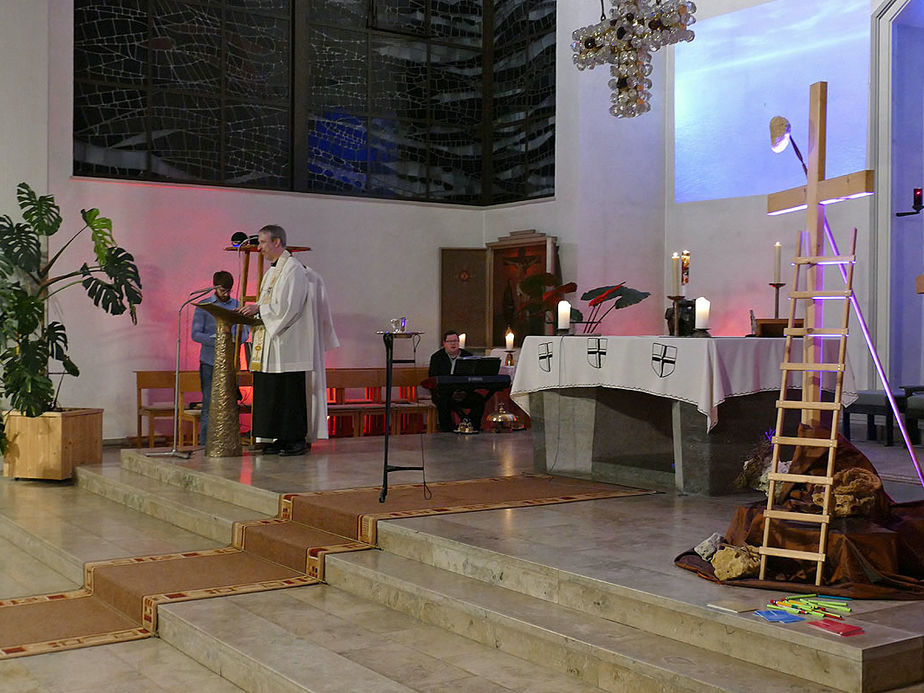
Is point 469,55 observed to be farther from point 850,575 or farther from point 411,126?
point 850,575

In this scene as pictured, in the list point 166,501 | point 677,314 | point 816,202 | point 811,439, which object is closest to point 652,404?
point 677,314

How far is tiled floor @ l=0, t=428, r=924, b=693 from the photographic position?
4.05 meters

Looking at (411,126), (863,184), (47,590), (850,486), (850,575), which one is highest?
(411,126)

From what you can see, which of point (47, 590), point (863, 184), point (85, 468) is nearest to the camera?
point (863, 184)

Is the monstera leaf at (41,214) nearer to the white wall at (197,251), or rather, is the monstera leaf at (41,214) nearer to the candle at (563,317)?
the white wall at (197,251)

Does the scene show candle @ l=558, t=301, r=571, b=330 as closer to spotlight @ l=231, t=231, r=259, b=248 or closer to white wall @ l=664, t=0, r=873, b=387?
white wall @ l=664, t=0, r=873, b=387

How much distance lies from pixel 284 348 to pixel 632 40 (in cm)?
338

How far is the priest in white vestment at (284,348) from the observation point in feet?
26.1

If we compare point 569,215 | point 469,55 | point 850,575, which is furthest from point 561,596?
point 469,55

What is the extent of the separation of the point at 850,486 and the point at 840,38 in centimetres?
751

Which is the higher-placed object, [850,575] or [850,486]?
[850,486]

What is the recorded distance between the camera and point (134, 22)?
1096 centimetres

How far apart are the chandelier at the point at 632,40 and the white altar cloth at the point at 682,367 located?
165 cm

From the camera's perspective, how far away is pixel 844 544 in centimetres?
397
